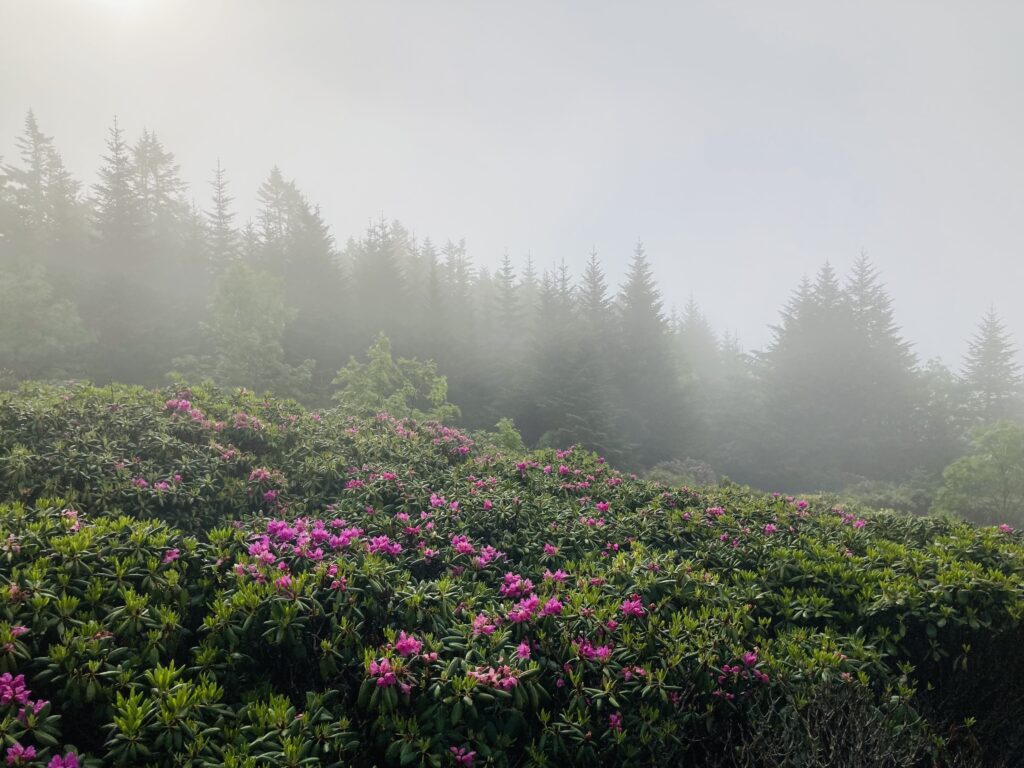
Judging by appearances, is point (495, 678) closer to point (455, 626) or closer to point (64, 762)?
point (455, 626)

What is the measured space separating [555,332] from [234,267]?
18.4 m

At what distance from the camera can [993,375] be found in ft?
114

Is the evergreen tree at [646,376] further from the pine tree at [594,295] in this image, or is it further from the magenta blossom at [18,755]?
the magenta blossom at [18,755]

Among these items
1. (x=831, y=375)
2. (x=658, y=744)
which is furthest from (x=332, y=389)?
(x=831, y=375)

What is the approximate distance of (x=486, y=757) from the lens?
9.36ft

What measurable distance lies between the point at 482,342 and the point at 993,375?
118ft

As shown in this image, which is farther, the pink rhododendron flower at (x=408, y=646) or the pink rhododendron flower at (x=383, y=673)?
the pink rhododendron flower at (x=408, y=646)

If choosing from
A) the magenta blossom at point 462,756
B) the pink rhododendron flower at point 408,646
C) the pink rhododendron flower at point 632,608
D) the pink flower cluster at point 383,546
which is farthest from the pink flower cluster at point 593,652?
the pink flower cluster at point 383,546

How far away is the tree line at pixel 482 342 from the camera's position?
25.9 metres

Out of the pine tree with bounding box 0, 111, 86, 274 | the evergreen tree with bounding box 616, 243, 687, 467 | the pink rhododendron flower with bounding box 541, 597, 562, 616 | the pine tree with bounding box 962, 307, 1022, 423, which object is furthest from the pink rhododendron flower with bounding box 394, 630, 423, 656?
the pine tree with bounding box 962, 307, 1022, 423

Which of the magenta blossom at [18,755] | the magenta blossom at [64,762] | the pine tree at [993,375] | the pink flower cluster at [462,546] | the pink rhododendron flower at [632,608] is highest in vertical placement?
the pine tree at [993,375]

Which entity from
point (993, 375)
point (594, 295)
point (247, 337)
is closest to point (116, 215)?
→ point (247, 337)

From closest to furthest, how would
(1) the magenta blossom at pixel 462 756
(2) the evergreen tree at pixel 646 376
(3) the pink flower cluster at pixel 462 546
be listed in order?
(1) the magenta blossom at pixel 462 756
(3) the pink flower cluster at pixel 462 546
(2) the evergreen tree at pixel 646 376

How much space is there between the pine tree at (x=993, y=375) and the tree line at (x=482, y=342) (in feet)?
0.38
